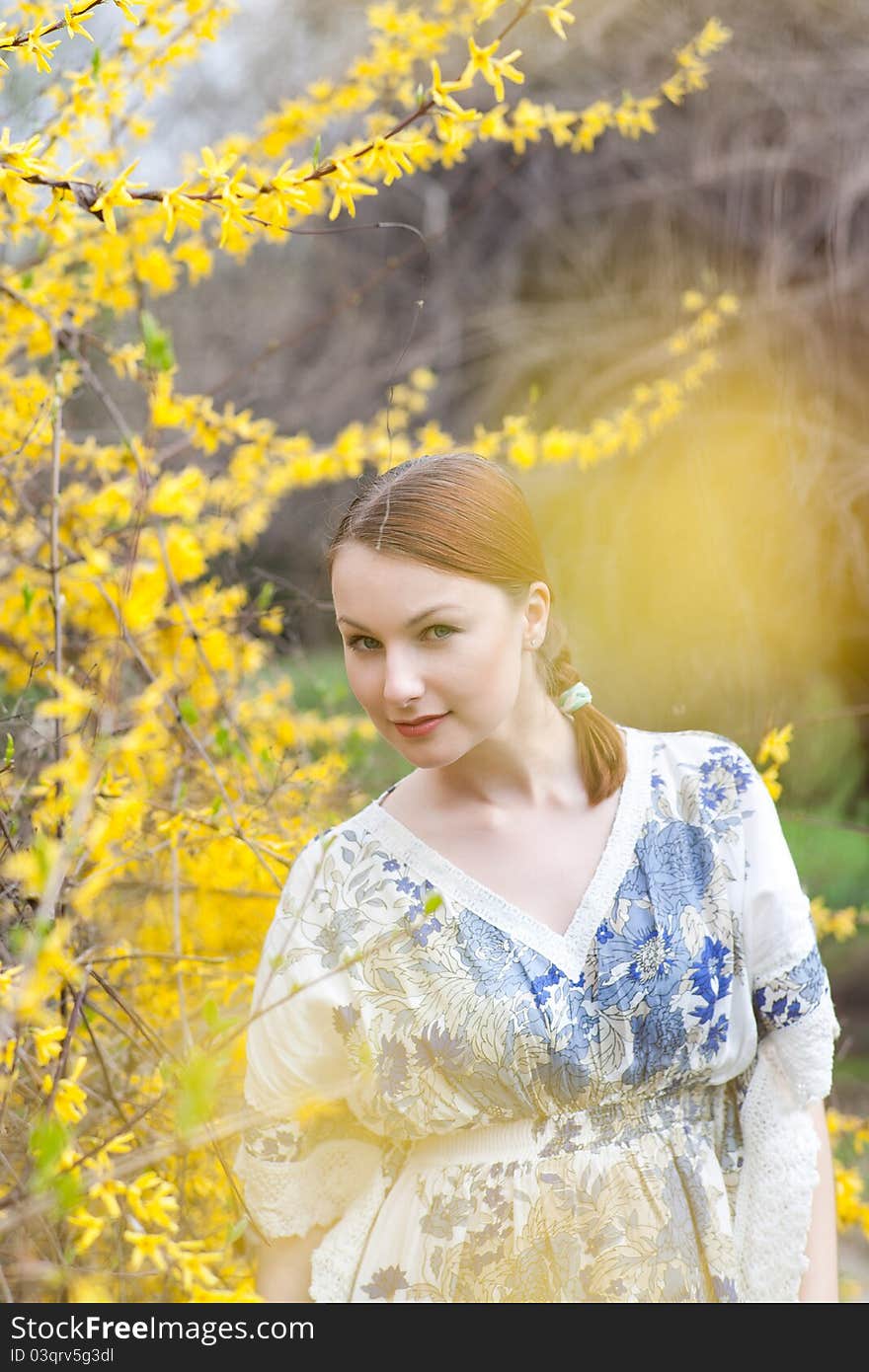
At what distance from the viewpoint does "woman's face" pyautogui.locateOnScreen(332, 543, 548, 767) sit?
3.06ft

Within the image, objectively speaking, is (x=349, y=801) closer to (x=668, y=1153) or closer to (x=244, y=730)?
(x=244, y=730)

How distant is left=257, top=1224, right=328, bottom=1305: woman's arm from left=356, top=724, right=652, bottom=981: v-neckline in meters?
0.33

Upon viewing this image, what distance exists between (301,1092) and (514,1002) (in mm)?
217

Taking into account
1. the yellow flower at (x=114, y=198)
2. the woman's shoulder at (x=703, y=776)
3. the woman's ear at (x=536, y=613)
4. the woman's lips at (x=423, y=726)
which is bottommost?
the woman's shoulder at (x=703, y=776)

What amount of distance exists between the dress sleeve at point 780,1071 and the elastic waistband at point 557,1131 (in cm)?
8

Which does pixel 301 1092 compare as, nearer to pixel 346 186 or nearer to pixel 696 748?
pixel 696 748

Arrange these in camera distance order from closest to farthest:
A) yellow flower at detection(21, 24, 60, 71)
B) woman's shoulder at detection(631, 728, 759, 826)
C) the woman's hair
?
yellow flower at detection(21, 24, 60, 71) < the woman's hair < woman's shoulder at detection(631, 728, 759, 826)

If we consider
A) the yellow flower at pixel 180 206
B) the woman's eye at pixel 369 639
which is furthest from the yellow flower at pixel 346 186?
the woman's eye at pixel 369 639

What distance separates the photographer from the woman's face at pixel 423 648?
932 mm

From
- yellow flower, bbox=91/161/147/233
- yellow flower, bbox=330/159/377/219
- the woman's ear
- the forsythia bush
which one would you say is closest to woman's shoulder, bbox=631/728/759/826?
the woman's ear

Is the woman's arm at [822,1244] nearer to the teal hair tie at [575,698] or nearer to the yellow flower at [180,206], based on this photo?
the teal hair tie at [575,698]

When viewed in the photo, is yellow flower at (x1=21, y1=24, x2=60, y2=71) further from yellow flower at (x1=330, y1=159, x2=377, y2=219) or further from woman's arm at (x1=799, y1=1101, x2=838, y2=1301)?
woman's arm at (x1=799, y1=1101, x2=838, y2=1301)

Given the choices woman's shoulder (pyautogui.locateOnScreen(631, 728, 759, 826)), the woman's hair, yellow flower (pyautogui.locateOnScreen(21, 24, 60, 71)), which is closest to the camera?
yellow flower (pyautogui.locateOnScreen(21, 24, 60, 71))

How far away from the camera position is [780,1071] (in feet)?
3.43
